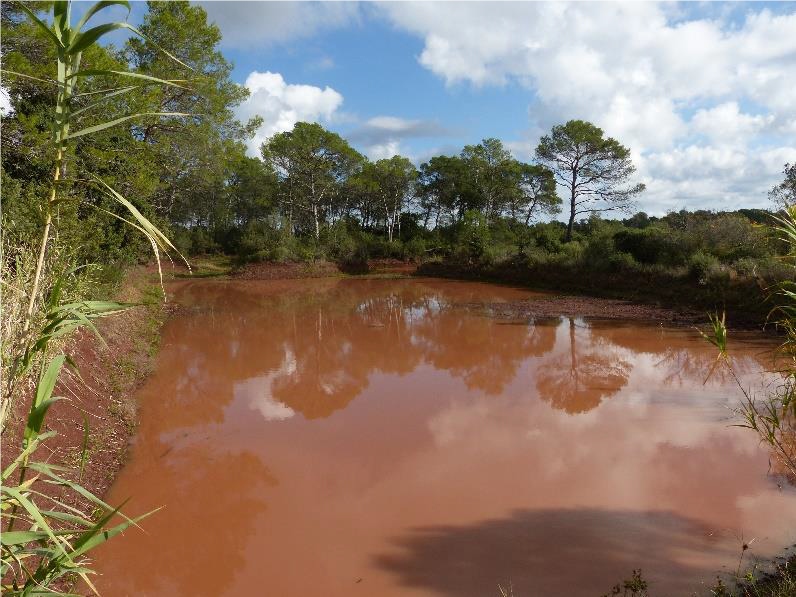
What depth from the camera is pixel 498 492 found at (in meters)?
5.40

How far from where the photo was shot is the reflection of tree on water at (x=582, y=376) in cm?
850

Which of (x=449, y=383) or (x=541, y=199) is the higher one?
(x=541, y=199)

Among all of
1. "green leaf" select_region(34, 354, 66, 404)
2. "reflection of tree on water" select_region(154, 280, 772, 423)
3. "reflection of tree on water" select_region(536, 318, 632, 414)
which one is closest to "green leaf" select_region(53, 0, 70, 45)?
"green leaf" select_region(34, 354, 66, 404)

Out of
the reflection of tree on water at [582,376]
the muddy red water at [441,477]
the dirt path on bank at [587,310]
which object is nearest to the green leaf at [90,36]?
the muddy red water at [441,477]

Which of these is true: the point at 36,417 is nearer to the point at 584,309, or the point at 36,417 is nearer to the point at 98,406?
the point at 98,406

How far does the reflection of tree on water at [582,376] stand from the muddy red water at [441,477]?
0.06 meters

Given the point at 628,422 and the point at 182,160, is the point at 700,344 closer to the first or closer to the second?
the point at 628,422

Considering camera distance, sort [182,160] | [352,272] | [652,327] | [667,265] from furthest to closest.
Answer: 1. [352,272]
2. [667,265]
3. [182,160]
4. [652,327]

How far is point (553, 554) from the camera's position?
4.34 meters

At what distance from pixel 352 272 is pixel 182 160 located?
1452 centimetres

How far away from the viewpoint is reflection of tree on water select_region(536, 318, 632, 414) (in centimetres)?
850

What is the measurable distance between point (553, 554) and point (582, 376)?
19.9ft

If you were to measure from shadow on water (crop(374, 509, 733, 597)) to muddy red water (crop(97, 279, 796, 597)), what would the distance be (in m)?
0.02

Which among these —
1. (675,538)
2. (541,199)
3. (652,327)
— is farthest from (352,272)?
(675,538)
